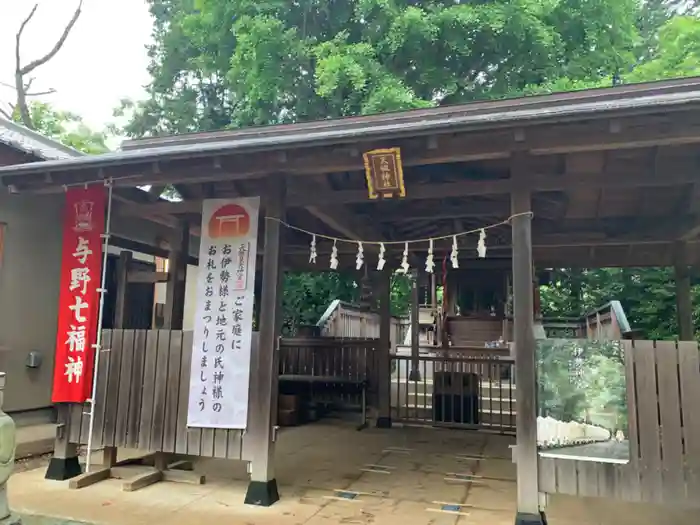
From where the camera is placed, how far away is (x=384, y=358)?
9.74 meters

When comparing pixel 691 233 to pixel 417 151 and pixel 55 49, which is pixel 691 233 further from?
pixel 55 49

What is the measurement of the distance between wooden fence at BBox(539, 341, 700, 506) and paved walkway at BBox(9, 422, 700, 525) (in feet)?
2.37

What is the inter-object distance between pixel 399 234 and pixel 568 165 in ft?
13.6

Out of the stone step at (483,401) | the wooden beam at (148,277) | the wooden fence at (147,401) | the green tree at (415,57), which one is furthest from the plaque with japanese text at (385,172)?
the green tree at (415,57)

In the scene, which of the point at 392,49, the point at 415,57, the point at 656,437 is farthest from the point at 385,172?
the point at 415,57

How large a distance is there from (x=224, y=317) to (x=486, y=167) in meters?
3.30

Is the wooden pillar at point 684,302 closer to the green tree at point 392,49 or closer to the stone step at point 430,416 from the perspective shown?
Answer: the stone step at point 430,416

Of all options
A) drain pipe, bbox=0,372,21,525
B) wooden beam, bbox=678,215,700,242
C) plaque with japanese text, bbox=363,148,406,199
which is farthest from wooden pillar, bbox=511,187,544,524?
drain pipe, bbox=0,372,21,525

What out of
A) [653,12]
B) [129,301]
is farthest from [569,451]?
[653,12]

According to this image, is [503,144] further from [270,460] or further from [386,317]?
[386,317]

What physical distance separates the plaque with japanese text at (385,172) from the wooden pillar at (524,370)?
1068mm

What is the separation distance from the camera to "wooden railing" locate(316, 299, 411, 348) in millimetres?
12414

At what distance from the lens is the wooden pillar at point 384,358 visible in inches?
380

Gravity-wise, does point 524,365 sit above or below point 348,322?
below
